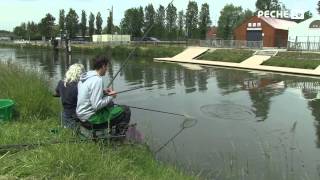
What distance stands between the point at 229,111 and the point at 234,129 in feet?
9.37

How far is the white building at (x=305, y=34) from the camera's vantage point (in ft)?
150

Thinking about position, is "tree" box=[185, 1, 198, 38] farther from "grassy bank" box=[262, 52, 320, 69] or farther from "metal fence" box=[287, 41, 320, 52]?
"grassy bank" box=[262, 52, 320, 69]

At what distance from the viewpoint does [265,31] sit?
5641 centimetres

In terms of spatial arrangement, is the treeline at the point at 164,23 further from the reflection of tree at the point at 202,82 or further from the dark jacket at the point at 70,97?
the dark jacket at the point at 70,97

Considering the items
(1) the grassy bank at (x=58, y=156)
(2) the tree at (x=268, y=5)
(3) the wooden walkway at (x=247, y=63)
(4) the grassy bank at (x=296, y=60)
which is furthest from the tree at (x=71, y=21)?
(1) the grassy bank at (x=58, y=156)

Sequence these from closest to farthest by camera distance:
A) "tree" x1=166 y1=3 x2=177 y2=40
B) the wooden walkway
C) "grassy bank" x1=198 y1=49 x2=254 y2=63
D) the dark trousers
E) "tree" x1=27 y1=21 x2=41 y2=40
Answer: the dark trousers
the wooden walkway
"grassy bank" x1=198 y1=49 x2=254 y2=63
"tree" x1=166 y1=3 x2=177 y2=40
"tree" x1=27 y1=21 x2=41 y2=40

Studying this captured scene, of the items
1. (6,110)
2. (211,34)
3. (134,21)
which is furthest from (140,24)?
(6,110)

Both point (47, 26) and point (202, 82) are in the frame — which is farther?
point (47, 26)

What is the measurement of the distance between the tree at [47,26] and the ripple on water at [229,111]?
289 feet

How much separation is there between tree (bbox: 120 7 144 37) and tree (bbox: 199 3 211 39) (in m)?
10.0

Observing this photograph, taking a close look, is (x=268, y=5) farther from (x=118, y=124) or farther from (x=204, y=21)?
(x=118, y=124)

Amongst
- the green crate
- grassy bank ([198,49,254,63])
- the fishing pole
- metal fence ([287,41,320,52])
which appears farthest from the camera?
metal fence ([287,41,320,52])

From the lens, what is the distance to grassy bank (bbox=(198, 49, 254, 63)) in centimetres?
3788

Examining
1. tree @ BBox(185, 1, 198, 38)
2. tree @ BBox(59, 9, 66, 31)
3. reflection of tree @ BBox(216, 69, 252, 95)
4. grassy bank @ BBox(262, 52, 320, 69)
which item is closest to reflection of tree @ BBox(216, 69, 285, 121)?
reflection of tree @ BBox(216, 69, 252, 95)
